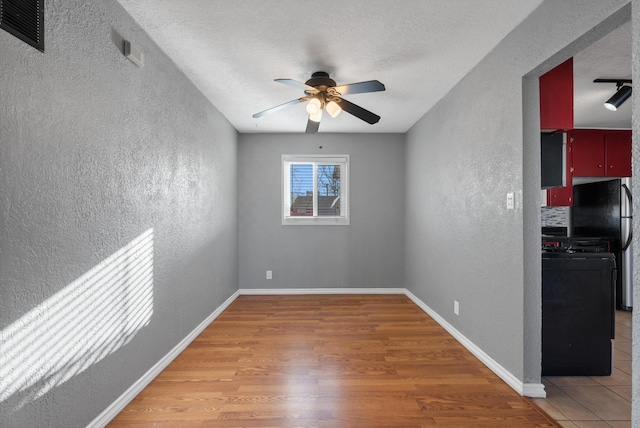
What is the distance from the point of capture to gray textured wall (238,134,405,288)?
4.80 metres

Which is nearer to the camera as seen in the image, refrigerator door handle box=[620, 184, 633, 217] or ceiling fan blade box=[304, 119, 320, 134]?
ceiling fan blade box=[304, 119, 320, 134]

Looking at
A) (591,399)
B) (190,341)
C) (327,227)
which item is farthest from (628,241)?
(190,341)

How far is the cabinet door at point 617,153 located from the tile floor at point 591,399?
300 cm

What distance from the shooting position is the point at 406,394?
6.86 feet

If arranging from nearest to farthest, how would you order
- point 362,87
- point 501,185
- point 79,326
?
point 79,326 → point 501,185 → point 362,87

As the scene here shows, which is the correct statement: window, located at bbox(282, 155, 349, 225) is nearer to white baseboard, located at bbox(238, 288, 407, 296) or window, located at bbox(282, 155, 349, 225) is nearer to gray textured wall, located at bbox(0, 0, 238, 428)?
white baseboard, located at bbox(238, 288, 407, 296)

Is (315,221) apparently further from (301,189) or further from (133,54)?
(133,54)

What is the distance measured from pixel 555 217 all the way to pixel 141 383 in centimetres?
527

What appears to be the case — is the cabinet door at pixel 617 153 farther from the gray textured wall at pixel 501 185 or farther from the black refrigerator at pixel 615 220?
the gray textured wall at pixel 501 185

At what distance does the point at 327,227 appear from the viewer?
4.85 metres

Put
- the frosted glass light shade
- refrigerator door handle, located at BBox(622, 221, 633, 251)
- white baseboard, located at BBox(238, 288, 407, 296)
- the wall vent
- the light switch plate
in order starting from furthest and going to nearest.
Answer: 1. white baseboard, located at BBox(238, 288, 407, 296)
2. refrigerator door handle, located at BBox(622, 221, 633, 251)
3. the frosted glass light shade
4. the light switch plate
5. the wall vent

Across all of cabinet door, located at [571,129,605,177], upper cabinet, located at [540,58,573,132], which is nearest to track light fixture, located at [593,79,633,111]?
upper cabinet, located at [540,58,573,132]

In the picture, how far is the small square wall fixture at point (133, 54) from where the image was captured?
77.5 inches

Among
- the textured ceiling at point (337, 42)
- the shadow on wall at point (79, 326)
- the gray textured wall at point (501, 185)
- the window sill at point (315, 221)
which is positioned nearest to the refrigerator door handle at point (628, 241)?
the textured ceiling at point (337, 42)
